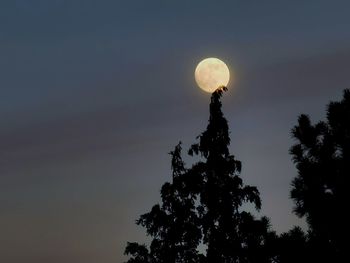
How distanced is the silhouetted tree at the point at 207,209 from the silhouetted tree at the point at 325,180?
1702 centimetres

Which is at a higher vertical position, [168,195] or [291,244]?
[168,195]

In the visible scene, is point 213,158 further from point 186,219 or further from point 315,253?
point 315,253

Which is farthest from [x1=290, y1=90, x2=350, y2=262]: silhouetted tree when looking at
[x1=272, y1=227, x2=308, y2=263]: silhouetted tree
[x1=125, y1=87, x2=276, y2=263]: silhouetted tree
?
[x1=125, y1=87, x2=276, y2=263]: silhouetted tree

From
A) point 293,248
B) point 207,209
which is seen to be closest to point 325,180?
point 293,248

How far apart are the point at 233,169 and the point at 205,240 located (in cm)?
401

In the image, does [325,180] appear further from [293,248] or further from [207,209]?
[207,209]

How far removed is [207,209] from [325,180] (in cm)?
1951

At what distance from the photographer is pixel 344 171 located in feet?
30.7

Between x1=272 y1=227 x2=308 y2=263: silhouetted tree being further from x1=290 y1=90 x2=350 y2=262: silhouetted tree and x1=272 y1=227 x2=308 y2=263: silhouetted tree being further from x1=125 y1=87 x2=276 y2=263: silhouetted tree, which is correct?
x1=125 y1=87 x2=276 y2=263: silhouetted tree

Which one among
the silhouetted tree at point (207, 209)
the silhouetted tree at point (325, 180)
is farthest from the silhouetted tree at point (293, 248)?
the silhouetted tree at point (207, 209)

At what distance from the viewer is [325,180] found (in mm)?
9508

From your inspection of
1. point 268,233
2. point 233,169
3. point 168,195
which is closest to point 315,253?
point 268,233

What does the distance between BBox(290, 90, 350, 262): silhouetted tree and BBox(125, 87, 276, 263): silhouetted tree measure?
1702 centimetres

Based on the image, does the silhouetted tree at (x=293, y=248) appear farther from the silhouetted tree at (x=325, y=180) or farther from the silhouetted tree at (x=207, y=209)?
the silhouetted tree at (x=207, y=209)
